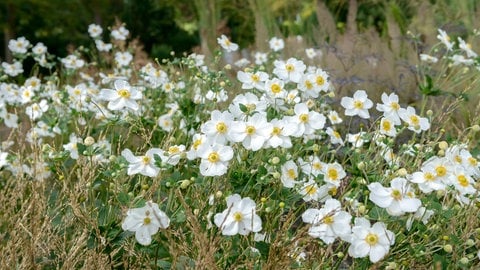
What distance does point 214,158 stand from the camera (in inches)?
72.4

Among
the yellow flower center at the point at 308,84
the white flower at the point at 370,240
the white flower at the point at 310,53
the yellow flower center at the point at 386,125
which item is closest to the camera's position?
the white flower at the point at 370,240

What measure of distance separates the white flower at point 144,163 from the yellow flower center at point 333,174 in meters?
0.52

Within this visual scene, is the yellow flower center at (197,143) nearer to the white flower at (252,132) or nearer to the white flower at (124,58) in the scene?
the white flower at (252,132)

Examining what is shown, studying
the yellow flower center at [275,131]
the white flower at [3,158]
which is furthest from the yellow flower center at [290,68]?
the white flower at [3,158]

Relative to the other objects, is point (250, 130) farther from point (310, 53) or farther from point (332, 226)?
point (310, 53)

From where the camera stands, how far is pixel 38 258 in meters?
2.01

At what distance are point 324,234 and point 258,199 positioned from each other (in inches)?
15.1

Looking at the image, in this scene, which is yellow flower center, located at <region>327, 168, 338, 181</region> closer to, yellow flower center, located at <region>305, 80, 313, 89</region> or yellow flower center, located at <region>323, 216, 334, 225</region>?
yellow flower center, located at <region>323, 216, 334, 225</region>

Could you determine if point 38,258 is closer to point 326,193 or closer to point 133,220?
point 133,220

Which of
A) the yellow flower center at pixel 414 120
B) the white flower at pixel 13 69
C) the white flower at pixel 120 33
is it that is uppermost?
the yellow flower center at pixel 414 120

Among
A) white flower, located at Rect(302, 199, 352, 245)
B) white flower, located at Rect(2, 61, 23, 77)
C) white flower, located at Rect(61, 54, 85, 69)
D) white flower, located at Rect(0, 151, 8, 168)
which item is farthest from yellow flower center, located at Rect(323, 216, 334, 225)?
white flower, located at Rect(2, 61, 23, 77)

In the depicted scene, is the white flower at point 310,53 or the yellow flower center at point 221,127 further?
the white flower at point 310,53

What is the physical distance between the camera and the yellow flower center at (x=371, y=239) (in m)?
1.72

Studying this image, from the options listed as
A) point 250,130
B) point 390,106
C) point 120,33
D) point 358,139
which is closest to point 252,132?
point 250,130
